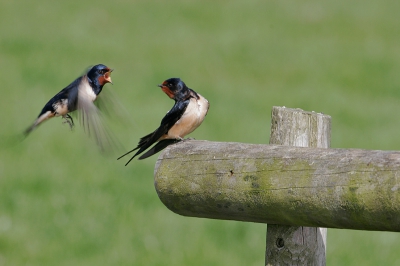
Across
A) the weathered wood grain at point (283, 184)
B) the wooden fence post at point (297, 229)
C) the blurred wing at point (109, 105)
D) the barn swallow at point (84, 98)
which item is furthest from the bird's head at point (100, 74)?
the wooden fence post at point (297, 229)

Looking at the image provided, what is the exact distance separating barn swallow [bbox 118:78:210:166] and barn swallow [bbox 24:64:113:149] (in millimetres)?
325

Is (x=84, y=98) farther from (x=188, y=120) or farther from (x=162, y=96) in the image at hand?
(x=162, y=96)

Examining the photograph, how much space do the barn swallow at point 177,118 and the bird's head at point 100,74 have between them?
1.03 ft

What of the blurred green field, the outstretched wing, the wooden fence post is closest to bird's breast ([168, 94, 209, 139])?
the outstretched wing

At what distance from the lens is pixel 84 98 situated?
4.36 metres

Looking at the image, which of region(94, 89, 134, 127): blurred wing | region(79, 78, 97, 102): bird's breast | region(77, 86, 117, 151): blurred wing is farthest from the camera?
region(94, 89, 134, 127): blurred wing

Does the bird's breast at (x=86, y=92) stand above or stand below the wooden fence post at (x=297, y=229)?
above

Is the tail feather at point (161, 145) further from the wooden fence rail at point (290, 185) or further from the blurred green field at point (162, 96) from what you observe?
the wooden fence rail at point (290, 185)

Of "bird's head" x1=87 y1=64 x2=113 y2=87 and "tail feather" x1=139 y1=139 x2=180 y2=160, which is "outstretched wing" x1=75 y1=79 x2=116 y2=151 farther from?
"tail feather" x1=139 y1=139 x2=180 y2=160

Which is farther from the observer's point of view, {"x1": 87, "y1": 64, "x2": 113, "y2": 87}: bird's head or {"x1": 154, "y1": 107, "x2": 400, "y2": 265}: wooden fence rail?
{"x1": 87, "y1": 64, "x2": 113, "y2": 87}: bird's head

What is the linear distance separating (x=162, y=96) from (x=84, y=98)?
35.5ft

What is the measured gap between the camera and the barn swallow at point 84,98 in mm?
4250

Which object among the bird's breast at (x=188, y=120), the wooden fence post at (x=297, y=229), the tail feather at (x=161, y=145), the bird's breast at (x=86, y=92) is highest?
the bird's breast at (x=86, y=92)

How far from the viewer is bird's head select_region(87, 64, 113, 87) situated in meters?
4.31
